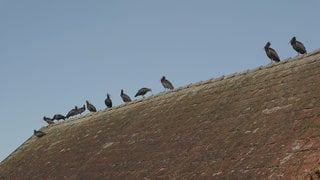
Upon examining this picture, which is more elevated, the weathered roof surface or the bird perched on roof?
the bird perched on roof

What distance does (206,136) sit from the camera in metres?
10.5

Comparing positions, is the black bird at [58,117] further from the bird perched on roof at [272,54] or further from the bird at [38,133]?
the bird perched on roof at [272,54]

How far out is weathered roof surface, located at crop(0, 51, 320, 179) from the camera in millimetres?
8406

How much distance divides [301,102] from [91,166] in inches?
203

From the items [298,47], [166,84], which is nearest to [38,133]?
[166,84]

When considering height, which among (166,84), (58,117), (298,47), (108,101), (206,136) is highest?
(58,117)

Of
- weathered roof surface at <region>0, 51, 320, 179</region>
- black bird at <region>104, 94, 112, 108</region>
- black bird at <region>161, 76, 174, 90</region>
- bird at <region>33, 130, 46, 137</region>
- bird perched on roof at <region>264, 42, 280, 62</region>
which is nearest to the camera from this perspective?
weathered roof surface at <region>0, 51, 320, 179</region>

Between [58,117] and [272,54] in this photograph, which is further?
[58,117]

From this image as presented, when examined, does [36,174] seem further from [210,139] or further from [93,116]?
[210,139]

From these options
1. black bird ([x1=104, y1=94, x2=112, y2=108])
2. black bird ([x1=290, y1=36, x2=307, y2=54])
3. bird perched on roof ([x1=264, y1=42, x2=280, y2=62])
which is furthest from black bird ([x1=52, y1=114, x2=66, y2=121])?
black bird ([x1=290, y1=36, x2=307, y2=54])

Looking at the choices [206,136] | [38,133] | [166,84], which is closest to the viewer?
[206,136]

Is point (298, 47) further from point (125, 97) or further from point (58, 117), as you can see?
point (58, 117)

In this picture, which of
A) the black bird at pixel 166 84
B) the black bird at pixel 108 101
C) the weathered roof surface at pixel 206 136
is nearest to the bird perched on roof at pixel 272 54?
the weathered roof surface at pixel 206 136

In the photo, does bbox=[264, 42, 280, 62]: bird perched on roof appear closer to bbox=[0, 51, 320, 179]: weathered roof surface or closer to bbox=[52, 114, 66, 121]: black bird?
bbox=[0, 51, 320, 179]: weathered roof surface
